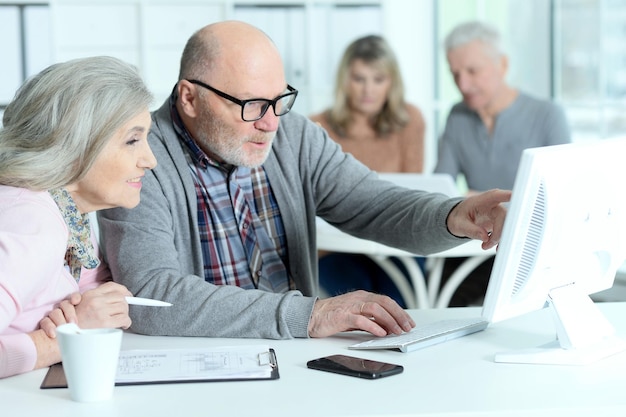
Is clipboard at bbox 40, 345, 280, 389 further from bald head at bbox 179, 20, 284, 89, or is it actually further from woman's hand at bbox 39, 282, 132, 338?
bald head at bbox 179, 20, 284, 89

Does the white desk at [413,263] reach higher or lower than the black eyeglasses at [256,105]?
lower

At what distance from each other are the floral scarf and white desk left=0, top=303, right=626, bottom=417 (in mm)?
255

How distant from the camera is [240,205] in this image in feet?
6.40

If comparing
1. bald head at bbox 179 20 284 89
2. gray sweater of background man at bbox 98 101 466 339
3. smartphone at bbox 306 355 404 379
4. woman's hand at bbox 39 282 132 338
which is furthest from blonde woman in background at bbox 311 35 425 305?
smartphone at bbox 306 355 404 379

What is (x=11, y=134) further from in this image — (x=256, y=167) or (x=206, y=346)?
(x=256, y=167)

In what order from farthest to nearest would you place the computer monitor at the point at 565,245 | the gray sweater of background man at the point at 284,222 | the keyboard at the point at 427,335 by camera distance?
the gray sweater of background man at the point at 284,222, the keyboard at the point at 427,335, the computer monitor at the point at 565,245

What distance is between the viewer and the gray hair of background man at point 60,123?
4.76 ft

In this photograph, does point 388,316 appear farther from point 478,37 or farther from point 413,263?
point 478,37

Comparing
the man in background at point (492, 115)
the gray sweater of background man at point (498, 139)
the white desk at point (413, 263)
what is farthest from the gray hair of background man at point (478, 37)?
the white desk at point (413, 263)

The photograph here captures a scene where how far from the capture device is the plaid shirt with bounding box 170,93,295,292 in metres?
1.90

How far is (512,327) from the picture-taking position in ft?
5.12

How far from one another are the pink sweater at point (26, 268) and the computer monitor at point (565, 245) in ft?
2.10

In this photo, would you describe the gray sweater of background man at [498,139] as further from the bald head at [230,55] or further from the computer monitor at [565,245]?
the computer monitor at [565,245]

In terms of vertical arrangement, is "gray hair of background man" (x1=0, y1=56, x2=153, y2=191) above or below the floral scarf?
above
